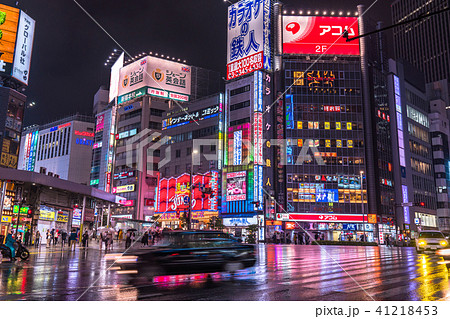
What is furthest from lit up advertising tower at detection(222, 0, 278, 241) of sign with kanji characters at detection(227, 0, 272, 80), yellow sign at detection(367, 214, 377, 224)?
yellow sign at detection(367, 214, 377, 224)

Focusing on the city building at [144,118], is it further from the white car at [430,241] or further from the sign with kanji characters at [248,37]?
the white car at [430,241]

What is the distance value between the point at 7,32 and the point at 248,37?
38106 mm

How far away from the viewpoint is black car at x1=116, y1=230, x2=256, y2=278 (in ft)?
34.9

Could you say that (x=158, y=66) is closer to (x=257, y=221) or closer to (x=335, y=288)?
(x=257, y=221)

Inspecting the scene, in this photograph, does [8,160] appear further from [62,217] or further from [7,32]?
[7,32]

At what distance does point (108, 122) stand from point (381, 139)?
226 feet

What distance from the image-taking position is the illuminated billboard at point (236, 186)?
65062 mm

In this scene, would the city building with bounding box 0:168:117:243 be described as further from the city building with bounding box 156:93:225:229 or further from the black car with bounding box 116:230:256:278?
the city building with bounding box 156:93:225:229

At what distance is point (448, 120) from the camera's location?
93062mm

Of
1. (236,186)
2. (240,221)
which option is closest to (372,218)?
(240,221)

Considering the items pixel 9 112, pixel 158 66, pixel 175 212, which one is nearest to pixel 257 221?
pixel 175 212

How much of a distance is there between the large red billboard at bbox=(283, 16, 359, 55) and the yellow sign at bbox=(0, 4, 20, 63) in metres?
47.3

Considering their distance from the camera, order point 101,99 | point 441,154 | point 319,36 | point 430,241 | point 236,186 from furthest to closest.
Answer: point 101,99, point 441,154, point 319,36, point 236,186, point 430,241

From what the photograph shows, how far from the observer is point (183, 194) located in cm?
7562
